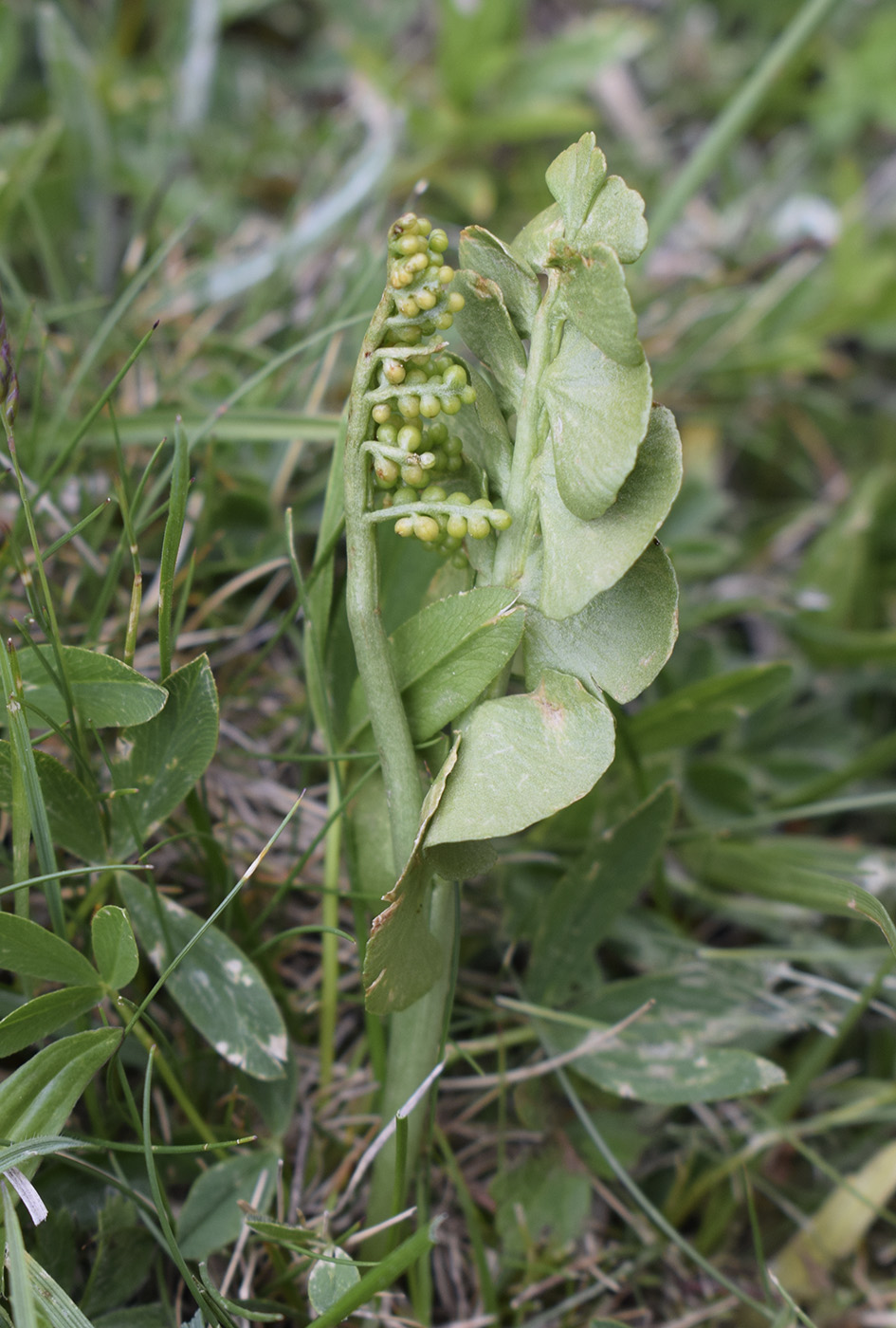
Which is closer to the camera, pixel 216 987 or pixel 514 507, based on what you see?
pixel 514 507

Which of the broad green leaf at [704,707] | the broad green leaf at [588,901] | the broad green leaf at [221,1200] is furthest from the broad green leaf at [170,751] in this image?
the broad green leaf at [704,707]

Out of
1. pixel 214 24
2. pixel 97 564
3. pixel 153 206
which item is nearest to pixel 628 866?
pixel 97 564

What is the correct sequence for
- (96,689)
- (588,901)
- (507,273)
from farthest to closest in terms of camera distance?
1. (588,901)
2. (96,689)
3. (507,273)

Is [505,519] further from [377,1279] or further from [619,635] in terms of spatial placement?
[377,1279]

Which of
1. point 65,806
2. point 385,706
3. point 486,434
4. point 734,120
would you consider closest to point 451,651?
point 385,706

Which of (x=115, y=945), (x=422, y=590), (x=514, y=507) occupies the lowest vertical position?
(x=115, y=945)

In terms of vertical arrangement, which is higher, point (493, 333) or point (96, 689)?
point (493, 333)

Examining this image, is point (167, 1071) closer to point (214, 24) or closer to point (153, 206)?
point (153, 206)

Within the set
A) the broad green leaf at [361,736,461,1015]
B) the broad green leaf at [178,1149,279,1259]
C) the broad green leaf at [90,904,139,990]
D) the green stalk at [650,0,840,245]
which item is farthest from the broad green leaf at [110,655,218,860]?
the green stalk at [650,0,840,245]
